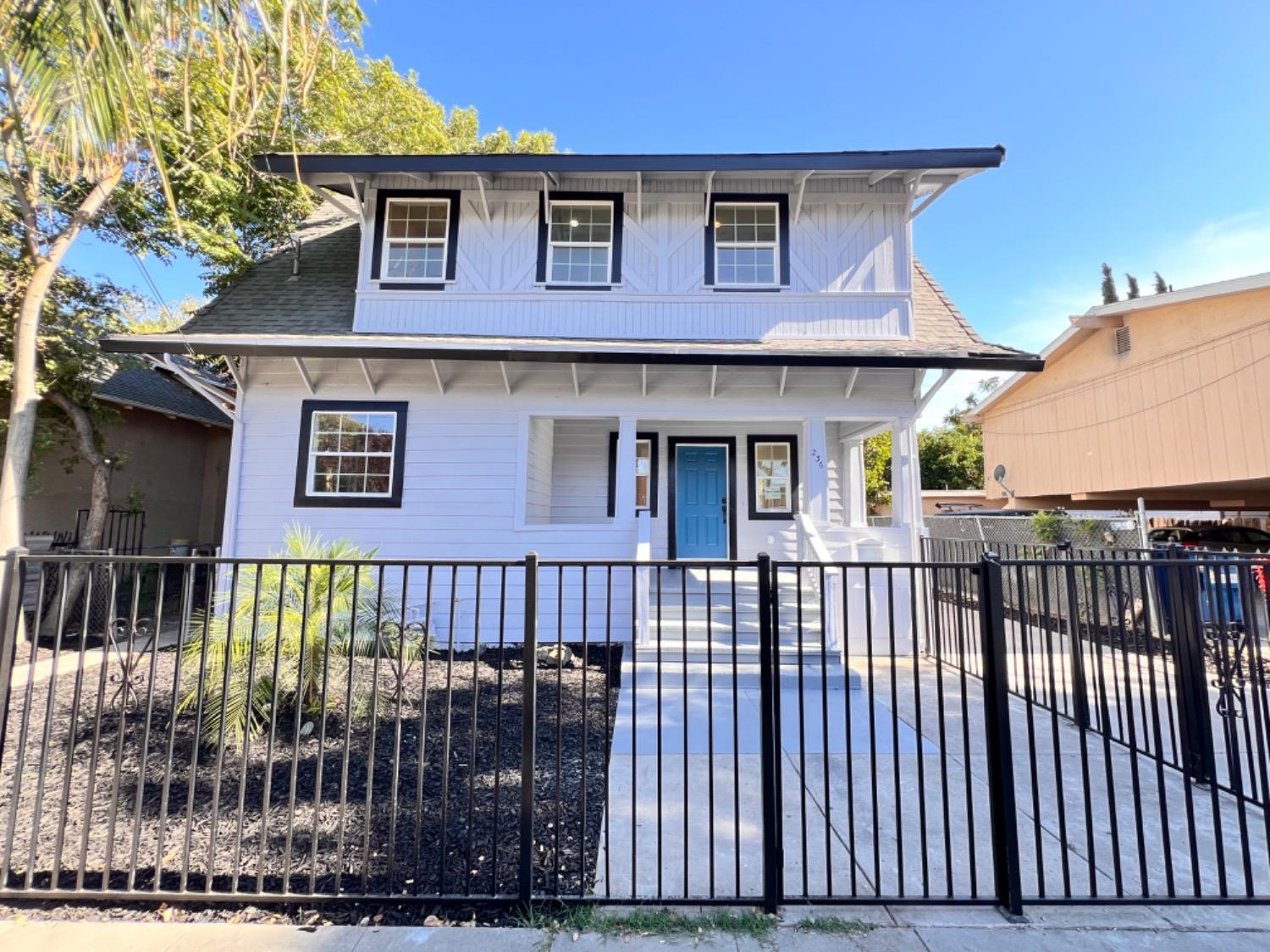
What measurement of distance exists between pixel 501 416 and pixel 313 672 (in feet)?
12.6

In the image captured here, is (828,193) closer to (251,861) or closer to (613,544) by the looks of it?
(613,544)

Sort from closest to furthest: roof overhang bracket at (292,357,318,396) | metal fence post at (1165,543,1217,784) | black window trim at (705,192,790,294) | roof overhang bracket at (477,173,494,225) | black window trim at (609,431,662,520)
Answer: metal fence post at (1165,543,1217,784), roof overhang bracket at (292,357,318,396), roof overhang bracket at (477,173,494,225), black window trim at (705,192,790,294), black window trim at (609,431,662,520)

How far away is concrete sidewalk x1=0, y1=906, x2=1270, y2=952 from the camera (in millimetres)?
2020

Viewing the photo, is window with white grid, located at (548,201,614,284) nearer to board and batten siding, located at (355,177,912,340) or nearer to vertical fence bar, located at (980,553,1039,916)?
board and batten siding, located at (355,177,912,340)

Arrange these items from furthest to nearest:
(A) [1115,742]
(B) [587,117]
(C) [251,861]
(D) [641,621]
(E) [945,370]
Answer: (B) [587,117] → (E) [945,370] → (D) [641,621] → (A) [1115,742] → (C) [251,861]

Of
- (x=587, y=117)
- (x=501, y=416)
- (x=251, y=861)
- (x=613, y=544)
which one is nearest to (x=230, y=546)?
(x=501, y=416)

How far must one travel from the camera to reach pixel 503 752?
148 inches

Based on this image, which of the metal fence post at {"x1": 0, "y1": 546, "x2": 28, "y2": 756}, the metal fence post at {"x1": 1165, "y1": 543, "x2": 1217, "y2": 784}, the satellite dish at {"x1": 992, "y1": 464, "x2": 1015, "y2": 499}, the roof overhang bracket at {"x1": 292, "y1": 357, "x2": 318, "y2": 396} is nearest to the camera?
the metal fence post at {"x1": 0, "y1": 546, "x2": 28, "y2": 756}

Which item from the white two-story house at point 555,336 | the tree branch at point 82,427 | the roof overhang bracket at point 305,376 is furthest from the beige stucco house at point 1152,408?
the tree branch at point 82,427

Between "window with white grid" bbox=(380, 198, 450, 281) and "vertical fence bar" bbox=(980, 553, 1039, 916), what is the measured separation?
290 inches

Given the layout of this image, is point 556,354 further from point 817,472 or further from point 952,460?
point 952,460

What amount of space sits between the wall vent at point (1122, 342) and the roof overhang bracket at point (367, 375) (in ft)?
54.0

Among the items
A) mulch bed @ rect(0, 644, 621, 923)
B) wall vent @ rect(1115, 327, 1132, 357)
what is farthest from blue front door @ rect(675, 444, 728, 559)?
wall vent @ rect(1115, 327, 1132, 357)

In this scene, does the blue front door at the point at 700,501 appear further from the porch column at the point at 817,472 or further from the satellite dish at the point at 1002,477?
the satellite dish at the point at 1002,477
